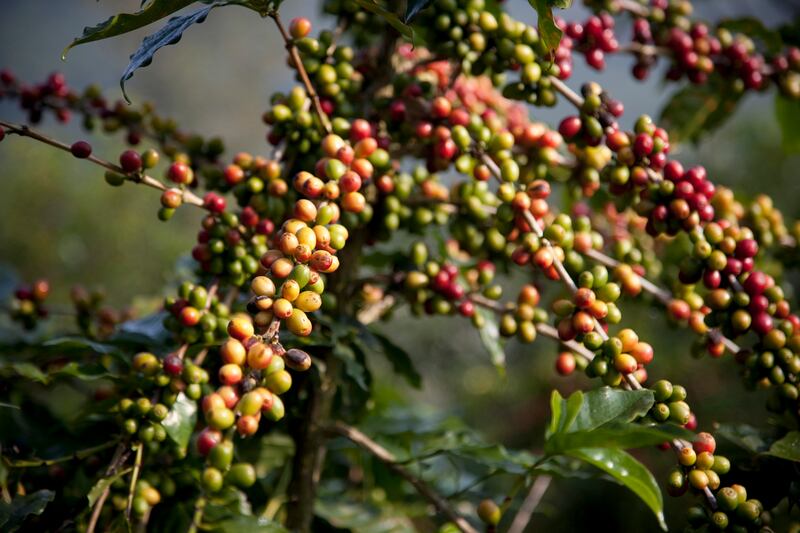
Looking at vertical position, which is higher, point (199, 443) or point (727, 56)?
point (727, 56)

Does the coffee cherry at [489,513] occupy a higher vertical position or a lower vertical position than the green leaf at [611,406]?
lower

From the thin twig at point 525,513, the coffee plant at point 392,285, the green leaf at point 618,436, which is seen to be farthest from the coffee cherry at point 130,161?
the thin twig at point 525,513

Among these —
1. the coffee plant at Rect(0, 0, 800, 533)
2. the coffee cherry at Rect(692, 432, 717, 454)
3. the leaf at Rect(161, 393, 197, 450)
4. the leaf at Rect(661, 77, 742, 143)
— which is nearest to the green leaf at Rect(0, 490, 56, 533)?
the coffee plant at Rect(0, 0, 800, 533)

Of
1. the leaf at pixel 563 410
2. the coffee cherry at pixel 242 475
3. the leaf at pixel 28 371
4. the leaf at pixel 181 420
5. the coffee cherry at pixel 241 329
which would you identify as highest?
the leaf at pixel 563 410

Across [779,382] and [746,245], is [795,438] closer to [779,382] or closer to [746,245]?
[779,382]

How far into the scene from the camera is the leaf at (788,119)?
0.98m

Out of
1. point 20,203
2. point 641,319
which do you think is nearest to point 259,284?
point 641,319

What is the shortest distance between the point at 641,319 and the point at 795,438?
5.19 feet

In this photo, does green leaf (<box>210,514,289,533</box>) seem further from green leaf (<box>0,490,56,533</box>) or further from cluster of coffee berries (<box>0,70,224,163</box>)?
cluster of coffee berries (<box>0,70,224,163</box>)

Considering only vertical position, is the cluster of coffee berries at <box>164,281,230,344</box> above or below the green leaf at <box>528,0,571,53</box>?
below

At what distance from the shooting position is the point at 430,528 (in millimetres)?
1783

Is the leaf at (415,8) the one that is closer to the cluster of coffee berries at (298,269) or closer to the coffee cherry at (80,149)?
the cluster of coffee berries at (298,269)

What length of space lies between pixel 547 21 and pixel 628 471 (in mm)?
363

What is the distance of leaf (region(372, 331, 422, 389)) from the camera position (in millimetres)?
839
